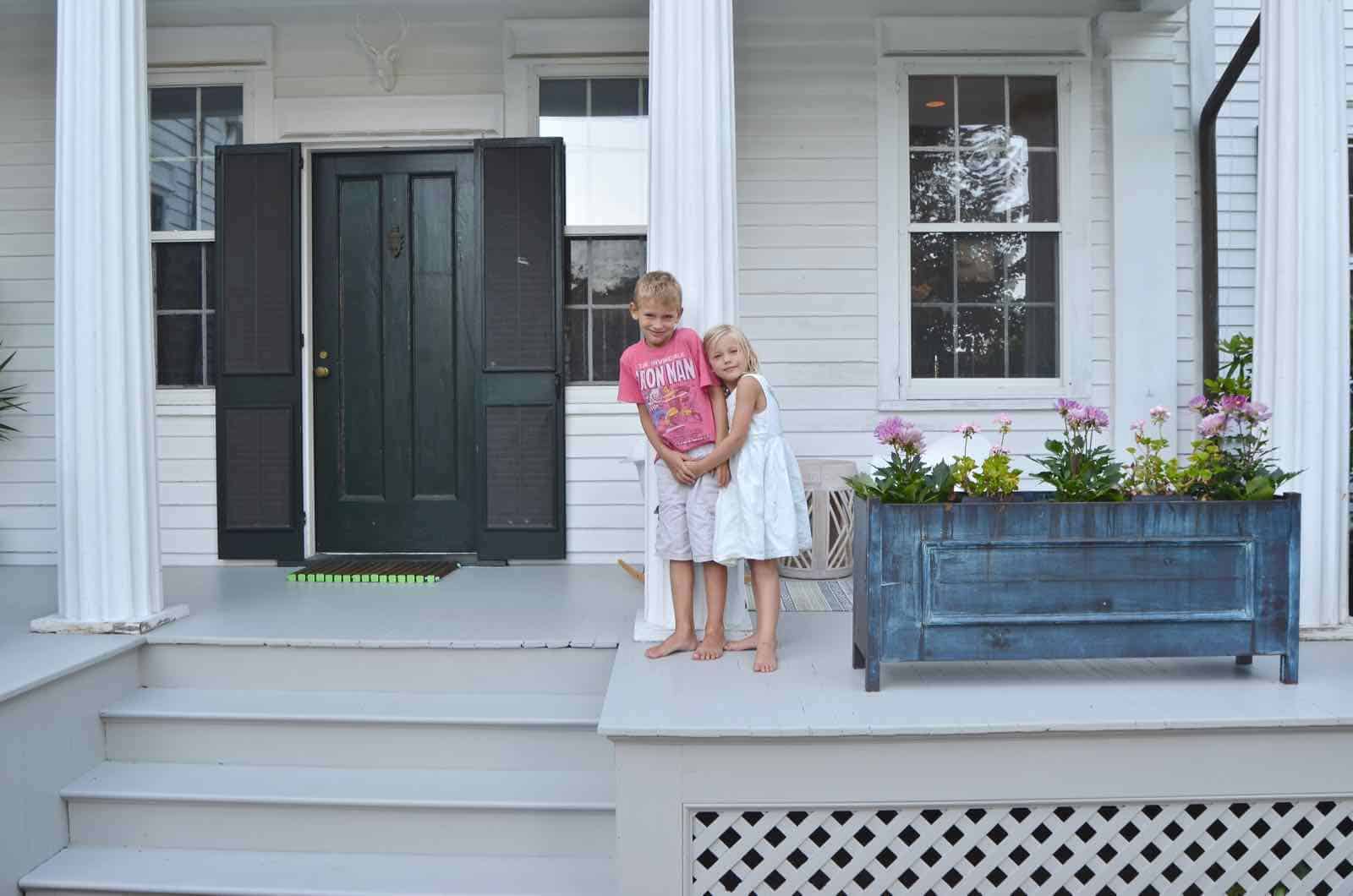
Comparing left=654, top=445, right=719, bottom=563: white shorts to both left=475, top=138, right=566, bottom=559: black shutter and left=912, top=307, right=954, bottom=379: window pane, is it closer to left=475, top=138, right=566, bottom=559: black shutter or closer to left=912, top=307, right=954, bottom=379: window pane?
left=475, top=138, right=566, bottom=559: black shutter

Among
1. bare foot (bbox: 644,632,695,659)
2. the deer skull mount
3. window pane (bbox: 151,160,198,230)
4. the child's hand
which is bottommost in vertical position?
bare foot (bbox: 644,632,695,659)

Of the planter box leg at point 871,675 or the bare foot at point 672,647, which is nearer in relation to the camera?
the planter box leg at point 871,675

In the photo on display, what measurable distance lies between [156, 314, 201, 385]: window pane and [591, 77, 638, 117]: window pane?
249cm

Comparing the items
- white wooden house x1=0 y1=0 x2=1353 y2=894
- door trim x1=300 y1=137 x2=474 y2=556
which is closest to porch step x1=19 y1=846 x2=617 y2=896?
white wooden house x1=0 y1=0 x2=1353 y2=894

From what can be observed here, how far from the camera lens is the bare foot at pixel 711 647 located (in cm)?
311

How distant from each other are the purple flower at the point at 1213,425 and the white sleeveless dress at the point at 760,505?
3.92 ft

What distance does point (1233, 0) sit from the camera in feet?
17.0

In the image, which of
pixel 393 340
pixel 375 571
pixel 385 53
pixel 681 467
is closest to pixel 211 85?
pixel 385 53

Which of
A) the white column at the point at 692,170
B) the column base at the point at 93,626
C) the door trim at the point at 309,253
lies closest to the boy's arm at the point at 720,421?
the white column at the point at 692,170

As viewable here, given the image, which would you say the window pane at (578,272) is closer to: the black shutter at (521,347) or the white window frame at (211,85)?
the black shutter at (521,347)

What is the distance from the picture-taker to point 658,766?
7.97 ft

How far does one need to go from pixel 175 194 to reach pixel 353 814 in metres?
3.89

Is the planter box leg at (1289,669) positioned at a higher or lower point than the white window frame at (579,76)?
lower

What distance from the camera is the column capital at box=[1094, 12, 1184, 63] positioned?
196 inches
